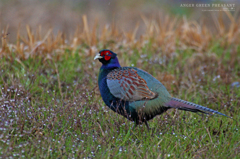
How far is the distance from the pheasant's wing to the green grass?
0.28 m

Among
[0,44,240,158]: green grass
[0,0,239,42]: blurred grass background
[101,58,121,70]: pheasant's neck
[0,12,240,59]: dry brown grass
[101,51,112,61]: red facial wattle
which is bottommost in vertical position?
[0,44,240,158]: green grass

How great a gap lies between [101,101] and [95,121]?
891 millimetres

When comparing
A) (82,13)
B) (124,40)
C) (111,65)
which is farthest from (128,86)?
(82,13)

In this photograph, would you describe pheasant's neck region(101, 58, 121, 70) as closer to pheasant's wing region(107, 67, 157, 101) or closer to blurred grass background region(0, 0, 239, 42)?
pheasant's wing region(107, 67, 157, 101)

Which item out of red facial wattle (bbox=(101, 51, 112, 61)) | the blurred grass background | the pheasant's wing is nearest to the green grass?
the pheasant's wing

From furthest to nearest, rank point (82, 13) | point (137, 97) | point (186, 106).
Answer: point (82, 13) < point (137, 97) < point (186, 106)

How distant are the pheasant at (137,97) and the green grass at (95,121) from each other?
0.13 metres

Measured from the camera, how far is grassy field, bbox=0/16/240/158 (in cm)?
289

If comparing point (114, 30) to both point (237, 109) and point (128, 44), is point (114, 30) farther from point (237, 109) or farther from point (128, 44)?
point (237, 109)

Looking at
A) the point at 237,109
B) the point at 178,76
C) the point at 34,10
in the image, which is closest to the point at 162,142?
the point at 237,109

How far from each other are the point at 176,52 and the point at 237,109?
223 cm

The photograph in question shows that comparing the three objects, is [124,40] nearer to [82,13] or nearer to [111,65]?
[111,65]

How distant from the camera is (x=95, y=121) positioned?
3.40 m

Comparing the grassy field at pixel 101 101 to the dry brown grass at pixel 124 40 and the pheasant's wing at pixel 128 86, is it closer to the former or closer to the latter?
the dry brown grass at pixel 124 40
